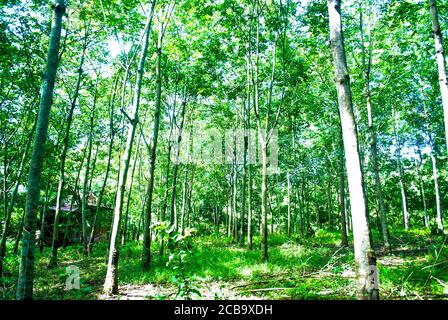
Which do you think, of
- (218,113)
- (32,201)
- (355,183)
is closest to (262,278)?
(355,183)

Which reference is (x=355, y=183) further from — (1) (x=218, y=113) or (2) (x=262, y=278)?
(1) (x=218, y=113)

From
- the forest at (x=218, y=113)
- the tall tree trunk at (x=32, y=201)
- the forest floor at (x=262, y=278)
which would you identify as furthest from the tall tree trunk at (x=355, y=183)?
the tall tree trunk at (x=32, y=201)

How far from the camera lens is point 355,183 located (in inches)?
129

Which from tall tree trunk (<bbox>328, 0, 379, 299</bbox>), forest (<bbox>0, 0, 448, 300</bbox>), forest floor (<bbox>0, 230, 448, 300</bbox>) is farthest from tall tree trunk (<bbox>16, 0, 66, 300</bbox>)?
tall tree trunk (<bbox>328, 0, 379, 299</bbox>)

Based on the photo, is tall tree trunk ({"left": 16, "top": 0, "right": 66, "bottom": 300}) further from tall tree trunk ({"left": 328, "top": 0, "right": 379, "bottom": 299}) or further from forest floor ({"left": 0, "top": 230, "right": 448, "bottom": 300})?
tall tree trunk ({"left": 328, "top": 0, "right": 379, "bottom": 299})

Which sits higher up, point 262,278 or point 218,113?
point 218,113

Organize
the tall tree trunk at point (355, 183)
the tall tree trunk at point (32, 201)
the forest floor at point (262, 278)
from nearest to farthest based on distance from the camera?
1. the tall tree trunk at point (355, 183)
2. the tall tree trunk at point (32, 201)
3. the forest floor at point (262, 278)

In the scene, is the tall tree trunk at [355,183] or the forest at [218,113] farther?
the forest at [218,113]

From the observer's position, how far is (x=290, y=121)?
19.0 meters

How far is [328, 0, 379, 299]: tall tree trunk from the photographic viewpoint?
9.75 ft

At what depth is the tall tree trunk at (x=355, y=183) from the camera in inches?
117

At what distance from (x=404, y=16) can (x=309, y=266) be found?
26.9ft

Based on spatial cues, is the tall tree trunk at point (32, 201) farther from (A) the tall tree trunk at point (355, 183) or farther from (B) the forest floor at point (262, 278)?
(A) the tall tree trunk at point (355, 183)

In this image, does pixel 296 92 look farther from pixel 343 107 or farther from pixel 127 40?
pixel 343 107
